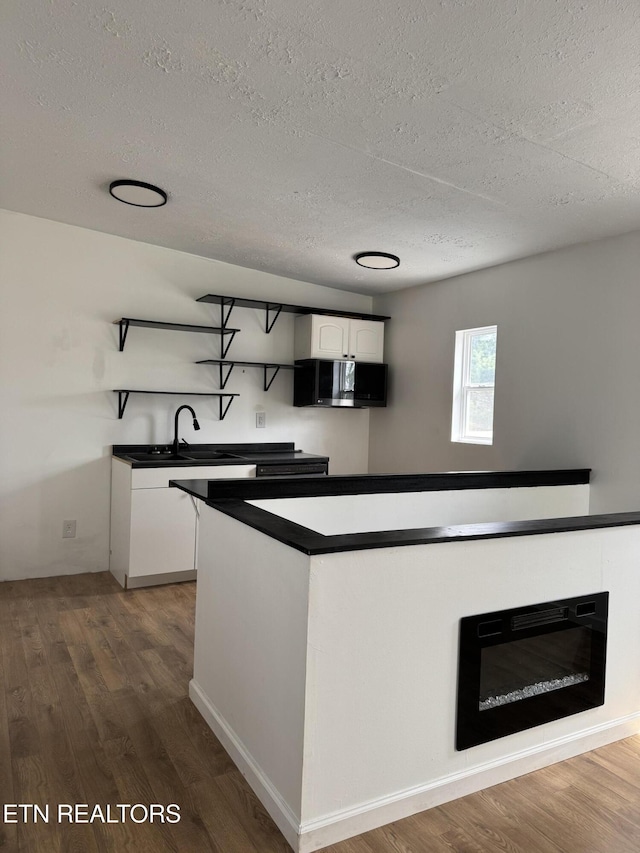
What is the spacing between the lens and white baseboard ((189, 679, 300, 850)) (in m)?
1.66

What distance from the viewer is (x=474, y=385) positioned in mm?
4586

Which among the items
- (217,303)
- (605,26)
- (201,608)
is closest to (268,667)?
(201,608)

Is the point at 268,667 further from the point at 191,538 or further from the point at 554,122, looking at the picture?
the point at 191,538

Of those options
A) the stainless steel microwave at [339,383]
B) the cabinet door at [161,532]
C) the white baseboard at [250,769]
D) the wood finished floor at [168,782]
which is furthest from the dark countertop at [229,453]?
the white baseboard at [250,769]

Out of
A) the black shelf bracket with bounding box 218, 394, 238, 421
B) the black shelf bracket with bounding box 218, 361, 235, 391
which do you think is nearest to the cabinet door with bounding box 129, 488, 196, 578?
the black shelf bracket with bounding box 218, 394, 238, 421

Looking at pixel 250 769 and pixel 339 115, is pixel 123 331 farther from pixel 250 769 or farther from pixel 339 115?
pixel 250 769

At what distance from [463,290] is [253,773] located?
3.69m

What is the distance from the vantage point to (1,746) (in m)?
2.09

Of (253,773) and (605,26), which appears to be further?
(253,773)

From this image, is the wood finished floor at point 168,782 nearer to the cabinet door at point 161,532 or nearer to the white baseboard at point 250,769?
the white baseboard at point 250,769

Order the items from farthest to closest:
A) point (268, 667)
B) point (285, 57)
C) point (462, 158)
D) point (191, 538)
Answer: point (191, 538), point (462, 158), point (285, 57), point (268, 667)

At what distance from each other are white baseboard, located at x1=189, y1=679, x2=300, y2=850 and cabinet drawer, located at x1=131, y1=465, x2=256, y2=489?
1654 mm

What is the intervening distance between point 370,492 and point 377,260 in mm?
2166

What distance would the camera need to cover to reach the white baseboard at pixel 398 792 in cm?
166
